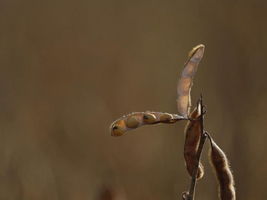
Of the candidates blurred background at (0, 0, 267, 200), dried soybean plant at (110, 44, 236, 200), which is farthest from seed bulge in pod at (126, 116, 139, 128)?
blurred background at (0, 0, 267, 200)

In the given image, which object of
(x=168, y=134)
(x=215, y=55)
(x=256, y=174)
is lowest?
(x=256, y=174)

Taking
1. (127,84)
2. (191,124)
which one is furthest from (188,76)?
(127,84)

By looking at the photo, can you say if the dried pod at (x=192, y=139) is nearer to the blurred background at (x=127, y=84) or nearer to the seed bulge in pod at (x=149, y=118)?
the seed bulge in pod at (x=149, y=118)

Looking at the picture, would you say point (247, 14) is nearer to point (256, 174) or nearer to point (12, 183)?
point (256, 174)

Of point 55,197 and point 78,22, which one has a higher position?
point 78,22

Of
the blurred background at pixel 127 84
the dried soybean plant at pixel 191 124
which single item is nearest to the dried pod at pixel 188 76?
the dried soybean plant at pixel 191 124

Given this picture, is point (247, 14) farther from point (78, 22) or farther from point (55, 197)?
point (55, 197)

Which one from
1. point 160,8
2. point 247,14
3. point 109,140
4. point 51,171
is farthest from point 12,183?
point 247,14

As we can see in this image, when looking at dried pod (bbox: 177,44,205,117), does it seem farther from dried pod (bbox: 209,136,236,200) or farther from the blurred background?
the blurred background
